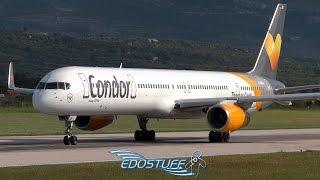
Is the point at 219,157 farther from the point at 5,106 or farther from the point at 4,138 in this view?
the point at 5,106

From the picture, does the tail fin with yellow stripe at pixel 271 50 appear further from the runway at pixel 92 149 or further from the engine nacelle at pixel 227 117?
the engine nacelle at pixel 227 117

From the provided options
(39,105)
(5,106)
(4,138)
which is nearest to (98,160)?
(39,105)

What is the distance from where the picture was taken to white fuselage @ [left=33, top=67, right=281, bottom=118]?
44.5m

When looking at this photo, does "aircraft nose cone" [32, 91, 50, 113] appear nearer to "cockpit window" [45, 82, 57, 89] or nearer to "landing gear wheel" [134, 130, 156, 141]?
"cockpit window" [45, 82, 57, 89]

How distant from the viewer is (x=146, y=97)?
49094mm

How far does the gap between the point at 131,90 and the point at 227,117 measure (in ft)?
16.8

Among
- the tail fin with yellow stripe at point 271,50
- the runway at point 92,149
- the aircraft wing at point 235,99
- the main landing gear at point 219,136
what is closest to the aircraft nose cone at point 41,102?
the runway at point 92,149

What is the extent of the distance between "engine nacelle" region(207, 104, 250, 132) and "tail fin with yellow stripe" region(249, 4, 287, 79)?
12020 millimetres

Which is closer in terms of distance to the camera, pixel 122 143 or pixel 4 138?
pixel 122 143

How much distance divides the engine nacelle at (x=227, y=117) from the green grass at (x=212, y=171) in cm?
1324

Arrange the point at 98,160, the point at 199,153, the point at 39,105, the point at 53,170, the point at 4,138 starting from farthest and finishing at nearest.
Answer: the point at 4,138 → the point at 39,105 → the point at 199,153 → the point at 98,160 → the point at 53,170

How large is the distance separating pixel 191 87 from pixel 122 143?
790 cm

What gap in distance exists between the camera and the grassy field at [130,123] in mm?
64250

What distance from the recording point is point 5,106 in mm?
105750
